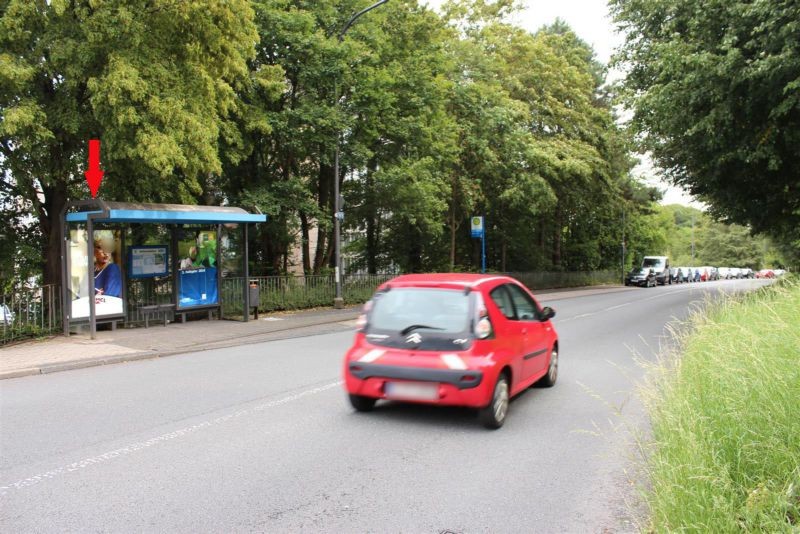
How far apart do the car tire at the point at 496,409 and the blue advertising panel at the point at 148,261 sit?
11405 millimetres

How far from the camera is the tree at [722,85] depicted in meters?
12.6

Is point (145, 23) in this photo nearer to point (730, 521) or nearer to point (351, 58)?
point (351, 58)

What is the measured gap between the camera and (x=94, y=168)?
45.0 feet

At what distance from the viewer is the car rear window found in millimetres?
6200

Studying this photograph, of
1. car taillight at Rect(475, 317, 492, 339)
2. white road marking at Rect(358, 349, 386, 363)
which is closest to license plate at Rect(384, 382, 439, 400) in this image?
white road marking at Rect(358, 349, 386, 363)

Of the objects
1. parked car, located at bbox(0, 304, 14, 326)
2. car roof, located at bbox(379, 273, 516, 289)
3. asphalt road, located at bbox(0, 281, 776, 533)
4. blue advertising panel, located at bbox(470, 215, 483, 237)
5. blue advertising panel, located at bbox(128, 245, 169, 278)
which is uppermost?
blue advertising panel, located at bbox(470, 215, 483, 237)

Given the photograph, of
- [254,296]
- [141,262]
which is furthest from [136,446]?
[254,296]

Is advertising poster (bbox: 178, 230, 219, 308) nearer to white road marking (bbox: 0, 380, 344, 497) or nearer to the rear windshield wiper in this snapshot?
white road marking (bbox: 0, 380, 344, 497)

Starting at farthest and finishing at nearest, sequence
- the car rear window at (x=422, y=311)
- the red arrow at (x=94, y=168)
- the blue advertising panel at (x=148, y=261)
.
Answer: the blue advertising panel at (x=148, y=261)
the red arrow at (x=94, y=168)
the car rear window at (x=422, y=311)

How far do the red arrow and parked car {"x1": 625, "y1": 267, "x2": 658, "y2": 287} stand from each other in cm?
4388

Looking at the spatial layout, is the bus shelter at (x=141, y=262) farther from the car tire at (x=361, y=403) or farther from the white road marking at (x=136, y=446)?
the car tire at (x=361, y=403)

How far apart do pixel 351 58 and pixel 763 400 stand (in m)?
17.9

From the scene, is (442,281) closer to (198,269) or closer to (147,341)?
(147,341)

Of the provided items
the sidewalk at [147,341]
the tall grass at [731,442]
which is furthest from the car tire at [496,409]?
the sidewalk at [147,341]
